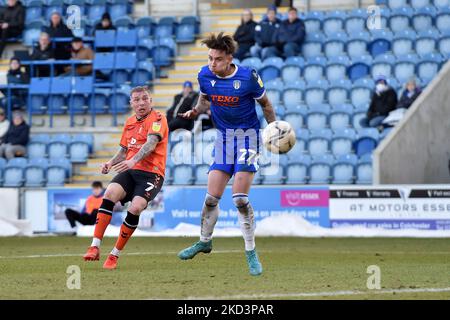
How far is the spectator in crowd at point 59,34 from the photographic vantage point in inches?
1075

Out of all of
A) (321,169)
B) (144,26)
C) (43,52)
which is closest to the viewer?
(321,169)

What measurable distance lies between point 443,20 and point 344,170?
17.1ft

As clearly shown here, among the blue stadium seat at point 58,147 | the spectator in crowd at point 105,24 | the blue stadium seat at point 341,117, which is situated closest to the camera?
the blue stadium seat at point 341,117

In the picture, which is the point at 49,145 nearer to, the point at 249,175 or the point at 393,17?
the point at 393,17

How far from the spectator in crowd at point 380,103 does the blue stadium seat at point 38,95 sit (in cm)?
806

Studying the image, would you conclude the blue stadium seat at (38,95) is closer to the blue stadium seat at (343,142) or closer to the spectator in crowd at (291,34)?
the spectator in crowd at (291,34)

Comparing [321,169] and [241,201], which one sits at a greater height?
[321,169]

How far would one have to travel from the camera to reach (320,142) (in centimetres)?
2297

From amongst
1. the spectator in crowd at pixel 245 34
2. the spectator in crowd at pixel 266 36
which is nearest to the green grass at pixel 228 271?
the spectator in crowd at pixel 266 36

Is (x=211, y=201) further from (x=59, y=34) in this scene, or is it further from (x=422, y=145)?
(x=59, y=34)

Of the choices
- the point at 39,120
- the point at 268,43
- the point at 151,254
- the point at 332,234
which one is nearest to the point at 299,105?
the point at 268,43

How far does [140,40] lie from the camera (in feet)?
89.8

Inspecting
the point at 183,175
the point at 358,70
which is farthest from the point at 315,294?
the point at 358,70

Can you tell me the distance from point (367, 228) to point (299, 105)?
171 inches
